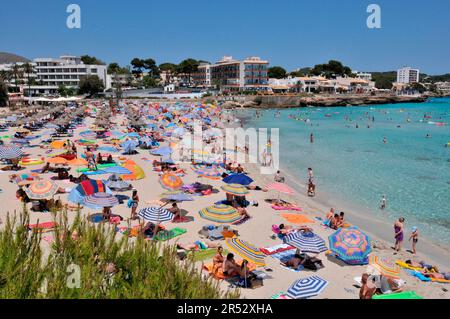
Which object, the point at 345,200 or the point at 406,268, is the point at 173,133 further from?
the point at 406,268

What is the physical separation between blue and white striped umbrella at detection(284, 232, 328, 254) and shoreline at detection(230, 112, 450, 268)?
281 cm

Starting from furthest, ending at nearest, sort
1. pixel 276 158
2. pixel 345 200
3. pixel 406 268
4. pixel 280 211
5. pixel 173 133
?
1. pixel 173 133
2. pixel 276 158
3. pixel 345 200
4. pixel 280 211
5. pixel 406 268

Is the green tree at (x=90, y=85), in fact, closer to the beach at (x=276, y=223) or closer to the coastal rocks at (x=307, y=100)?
the coastal rocks at (x=307, y=100)

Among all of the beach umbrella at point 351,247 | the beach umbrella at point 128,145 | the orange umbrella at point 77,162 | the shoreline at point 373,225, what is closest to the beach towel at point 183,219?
the beach umbrella at point 351,247

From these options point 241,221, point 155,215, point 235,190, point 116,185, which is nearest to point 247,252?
point 155,215

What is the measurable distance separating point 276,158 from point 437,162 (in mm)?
10941

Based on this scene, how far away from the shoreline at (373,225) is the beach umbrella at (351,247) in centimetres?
202

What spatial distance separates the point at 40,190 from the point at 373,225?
35.8 ft

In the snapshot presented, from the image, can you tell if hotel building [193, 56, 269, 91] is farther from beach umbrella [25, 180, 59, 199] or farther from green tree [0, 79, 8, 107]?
beach umbrella [25, 180, 59, 199]

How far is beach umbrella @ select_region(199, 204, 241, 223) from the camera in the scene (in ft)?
34.9

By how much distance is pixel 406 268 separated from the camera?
9.41 meters

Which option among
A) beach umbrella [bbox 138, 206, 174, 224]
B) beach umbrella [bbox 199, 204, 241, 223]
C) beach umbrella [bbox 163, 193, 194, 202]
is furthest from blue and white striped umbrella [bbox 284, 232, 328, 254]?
beach umbrella [bbox 163, 193, 194, 202]

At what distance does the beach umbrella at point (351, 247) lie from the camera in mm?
8984
